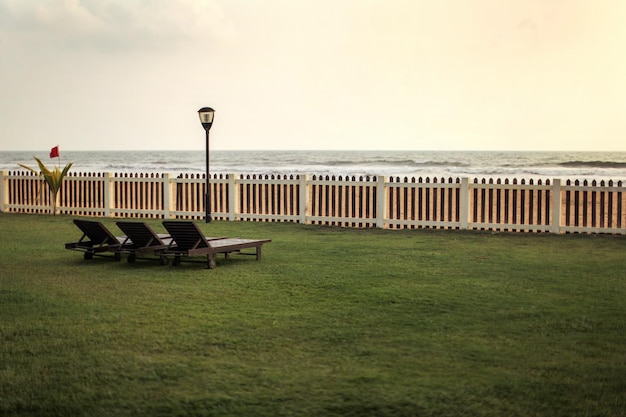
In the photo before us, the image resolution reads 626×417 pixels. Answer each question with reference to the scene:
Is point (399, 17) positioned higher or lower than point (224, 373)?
higher

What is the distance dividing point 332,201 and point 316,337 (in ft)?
39.1

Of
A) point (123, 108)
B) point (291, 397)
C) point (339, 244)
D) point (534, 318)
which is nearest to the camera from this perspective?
point (291, 397)

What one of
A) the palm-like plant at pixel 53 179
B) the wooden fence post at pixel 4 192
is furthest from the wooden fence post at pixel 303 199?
the wooden fence post at pixel 4 192

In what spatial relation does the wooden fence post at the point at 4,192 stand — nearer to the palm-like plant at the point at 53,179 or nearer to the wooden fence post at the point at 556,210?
the palm-like plant at the point at 53,179

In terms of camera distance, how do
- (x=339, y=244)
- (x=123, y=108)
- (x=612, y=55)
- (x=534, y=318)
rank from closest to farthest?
(x=534, y=318)
(x=339, y=244)
(x=612, y=55)
(x=123, y=108)

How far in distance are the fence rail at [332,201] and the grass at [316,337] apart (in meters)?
4.52

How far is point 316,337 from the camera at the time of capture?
7000 mm

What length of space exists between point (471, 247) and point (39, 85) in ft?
151

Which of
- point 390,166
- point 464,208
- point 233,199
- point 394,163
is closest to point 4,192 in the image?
point 233,199

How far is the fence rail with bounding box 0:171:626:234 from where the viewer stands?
1689 cm

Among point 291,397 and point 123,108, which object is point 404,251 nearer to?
point 291,397

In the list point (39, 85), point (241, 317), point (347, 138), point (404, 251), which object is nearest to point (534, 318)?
point (241, 317)

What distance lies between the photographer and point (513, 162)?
6400cm

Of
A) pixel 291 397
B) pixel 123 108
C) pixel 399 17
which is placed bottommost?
pixel 291 397
